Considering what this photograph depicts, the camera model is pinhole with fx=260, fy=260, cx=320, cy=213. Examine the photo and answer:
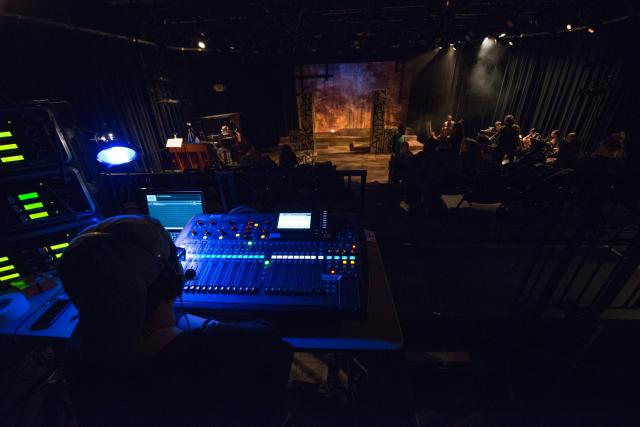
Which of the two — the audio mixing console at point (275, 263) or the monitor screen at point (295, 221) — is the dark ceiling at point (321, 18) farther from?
the monitor screen at point (295, 221)

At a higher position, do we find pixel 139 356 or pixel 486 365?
pixel 139 356

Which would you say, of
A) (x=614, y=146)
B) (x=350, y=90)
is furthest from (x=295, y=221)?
(x=350, y=90)

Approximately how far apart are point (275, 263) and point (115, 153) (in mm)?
1723

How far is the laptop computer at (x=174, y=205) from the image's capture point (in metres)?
1.75

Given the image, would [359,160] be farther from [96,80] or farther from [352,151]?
[96,80]

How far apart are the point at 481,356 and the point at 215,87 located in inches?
467

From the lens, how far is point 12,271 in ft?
5.53

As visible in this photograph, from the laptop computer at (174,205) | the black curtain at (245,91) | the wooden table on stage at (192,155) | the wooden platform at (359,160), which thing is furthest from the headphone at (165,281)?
the black curtain at (245,91)

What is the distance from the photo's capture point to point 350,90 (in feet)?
42.6

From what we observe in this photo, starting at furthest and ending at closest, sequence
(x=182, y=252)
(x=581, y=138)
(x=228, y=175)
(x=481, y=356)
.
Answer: (x=581, y=138) < (x=481, y=356) < (x=228, y=175) < (x=182, y=252)

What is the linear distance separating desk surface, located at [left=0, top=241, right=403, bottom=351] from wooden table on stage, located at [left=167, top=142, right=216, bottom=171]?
20.2 ft

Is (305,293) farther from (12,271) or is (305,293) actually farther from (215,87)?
(215,87)

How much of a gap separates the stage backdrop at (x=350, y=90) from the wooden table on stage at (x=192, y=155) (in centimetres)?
707

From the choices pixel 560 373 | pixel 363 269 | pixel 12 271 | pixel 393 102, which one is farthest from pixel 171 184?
pixel 393 102
